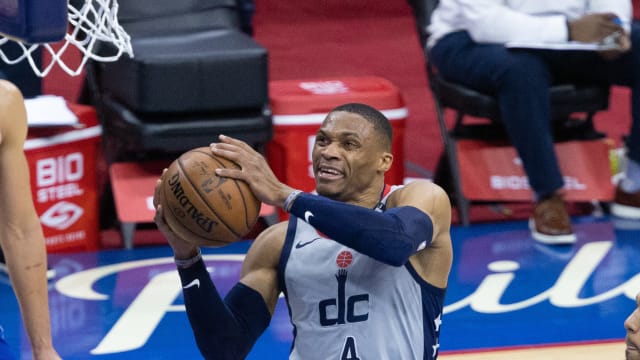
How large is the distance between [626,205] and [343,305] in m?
3.48

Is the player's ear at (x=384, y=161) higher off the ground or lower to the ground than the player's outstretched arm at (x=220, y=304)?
higher

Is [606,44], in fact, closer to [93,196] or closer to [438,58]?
[438,58]

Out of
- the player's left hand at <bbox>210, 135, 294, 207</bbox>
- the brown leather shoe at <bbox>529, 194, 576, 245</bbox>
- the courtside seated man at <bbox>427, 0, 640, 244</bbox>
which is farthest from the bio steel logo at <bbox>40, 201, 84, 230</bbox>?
the player's left hand at <bbox>210, 135, 294, 207</bbox>

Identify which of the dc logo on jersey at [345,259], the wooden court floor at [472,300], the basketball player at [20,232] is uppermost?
the basketball player at [20,232]

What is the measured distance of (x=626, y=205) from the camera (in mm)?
6543

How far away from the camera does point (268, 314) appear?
3.50m

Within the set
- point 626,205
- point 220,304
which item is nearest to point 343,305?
point 220,304

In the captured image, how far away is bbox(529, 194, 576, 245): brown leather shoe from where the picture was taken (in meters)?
6.02

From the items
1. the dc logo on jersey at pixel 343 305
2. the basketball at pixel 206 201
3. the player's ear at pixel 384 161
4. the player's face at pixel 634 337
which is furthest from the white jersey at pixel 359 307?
the player's face at pixel 634 337

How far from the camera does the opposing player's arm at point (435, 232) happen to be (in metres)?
3.40

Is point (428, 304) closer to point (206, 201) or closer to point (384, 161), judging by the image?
point (384, 161)

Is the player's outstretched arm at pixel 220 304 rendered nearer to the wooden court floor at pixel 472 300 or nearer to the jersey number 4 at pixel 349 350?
the jersey number 4 at pixel 349 350

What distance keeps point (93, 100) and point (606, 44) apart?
8.42 feet

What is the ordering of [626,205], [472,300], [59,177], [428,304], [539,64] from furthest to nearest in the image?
[626,205]
[539,64]
[59,177]
[472,300]
[428,304]
